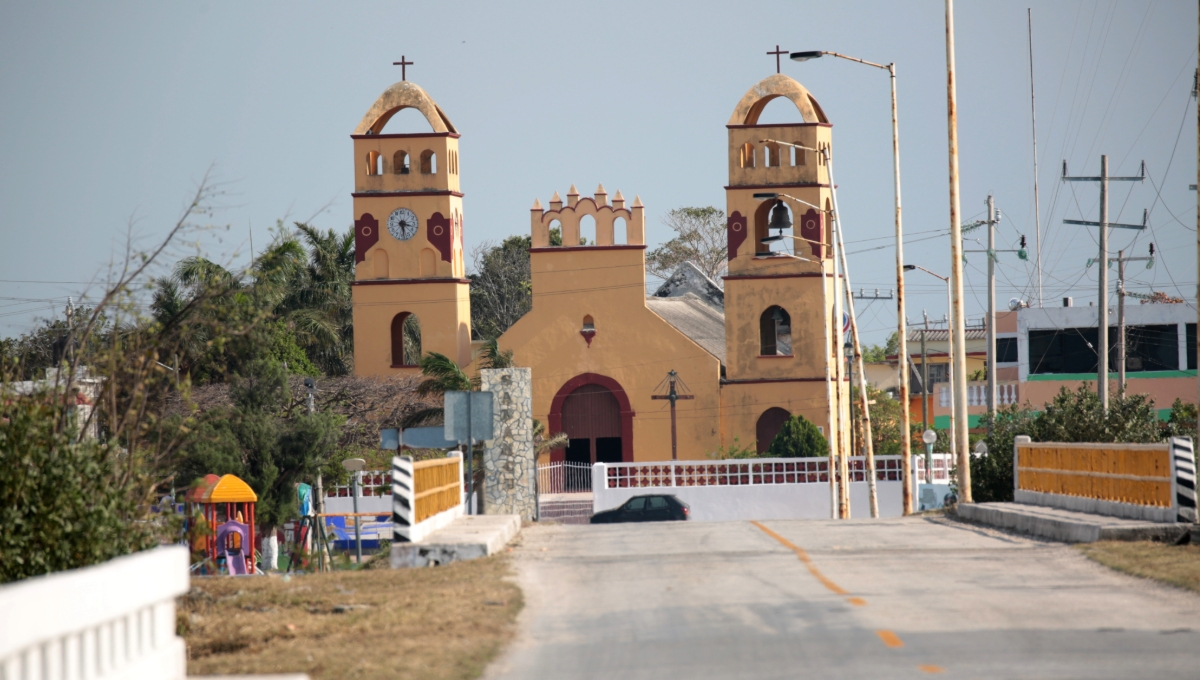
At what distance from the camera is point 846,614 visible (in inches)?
388

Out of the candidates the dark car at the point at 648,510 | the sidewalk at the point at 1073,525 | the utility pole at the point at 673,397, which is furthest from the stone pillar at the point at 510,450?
the utility pole at the point at 673,397

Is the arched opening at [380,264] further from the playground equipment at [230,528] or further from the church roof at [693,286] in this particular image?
the church roof at [693,286]

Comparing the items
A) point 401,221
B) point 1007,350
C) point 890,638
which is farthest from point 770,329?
point 890,638

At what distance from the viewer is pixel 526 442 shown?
23.4 meters

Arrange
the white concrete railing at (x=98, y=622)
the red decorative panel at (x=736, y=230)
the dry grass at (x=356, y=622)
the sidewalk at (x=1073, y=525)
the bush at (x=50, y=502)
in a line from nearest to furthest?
the white concrete railing at (x=98, y=622) < the dry grass at (x=356, y=622) < the bush at (x=50, y=502) < the sidewalk at (x=1073, y=525) < the red decorative panel at (x=736, y=230)

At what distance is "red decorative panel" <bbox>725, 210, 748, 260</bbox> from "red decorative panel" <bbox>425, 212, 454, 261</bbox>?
9.90 metres

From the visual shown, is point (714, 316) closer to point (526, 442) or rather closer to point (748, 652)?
point (526, 442)

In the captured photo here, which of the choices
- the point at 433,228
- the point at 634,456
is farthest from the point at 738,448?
the point at 433,228

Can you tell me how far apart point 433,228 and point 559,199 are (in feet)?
15.2

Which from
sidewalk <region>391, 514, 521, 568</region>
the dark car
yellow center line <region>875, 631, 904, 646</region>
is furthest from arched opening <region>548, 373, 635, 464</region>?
yellow center line <region>875, 631, 904, 646</region>

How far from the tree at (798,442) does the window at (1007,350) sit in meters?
31.0

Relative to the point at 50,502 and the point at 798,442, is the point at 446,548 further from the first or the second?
the point at 798,442

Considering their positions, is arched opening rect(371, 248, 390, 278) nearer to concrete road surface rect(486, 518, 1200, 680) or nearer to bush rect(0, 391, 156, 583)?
concrete road surface rect(486, 518, 1200, 680)

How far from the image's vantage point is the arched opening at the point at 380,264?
48.1 metres
